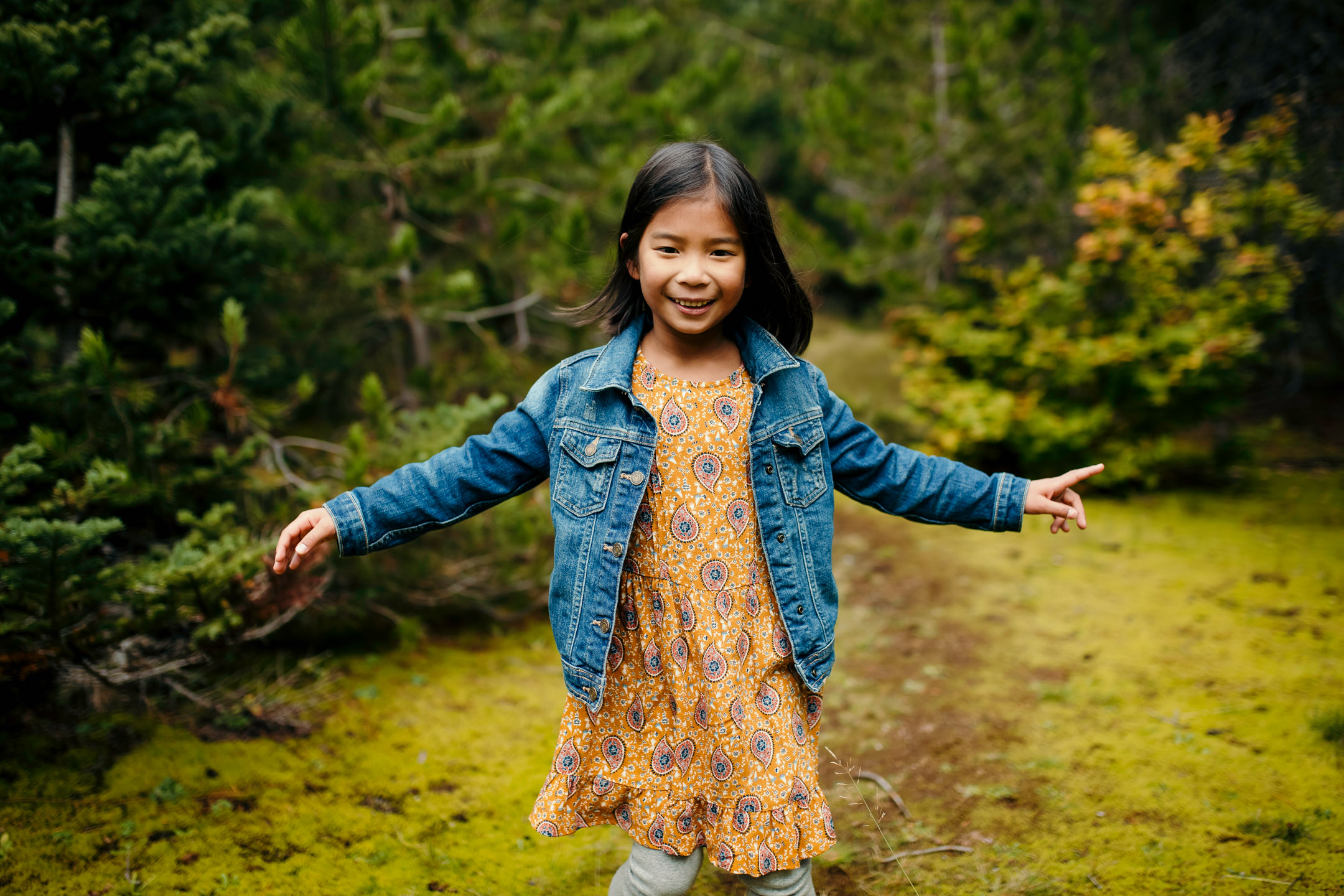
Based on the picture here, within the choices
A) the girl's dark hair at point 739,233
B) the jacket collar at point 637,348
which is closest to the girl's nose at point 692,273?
the girl's dark hair at point 739,233

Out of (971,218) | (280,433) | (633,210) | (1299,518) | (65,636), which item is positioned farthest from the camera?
(971,218)

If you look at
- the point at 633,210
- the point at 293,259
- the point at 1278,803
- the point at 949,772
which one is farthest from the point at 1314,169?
the point at 293,259

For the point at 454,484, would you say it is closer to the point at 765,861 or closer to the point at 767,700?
the point at 767,700

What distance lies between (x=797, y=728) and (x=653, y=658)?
339mm

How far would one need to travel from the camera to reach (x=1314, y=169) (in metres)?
4.72

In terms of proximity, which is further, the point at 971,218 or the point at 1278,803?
the point at 971,218

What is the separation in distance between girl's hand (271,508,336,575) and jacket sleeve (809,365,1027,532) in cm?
108

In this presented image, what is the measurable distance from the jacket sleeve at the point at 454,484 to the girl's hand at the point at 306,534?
0.06 feet

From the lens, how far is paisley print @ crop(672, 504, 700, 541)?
1.72 metres

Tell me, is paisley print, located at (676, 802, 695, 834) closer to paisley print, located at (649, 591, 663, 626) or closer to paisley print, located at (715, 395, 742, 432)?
paisley print, located at (649, 591, 663, 626)

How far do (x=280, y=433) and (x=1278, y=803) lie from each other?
415 cm

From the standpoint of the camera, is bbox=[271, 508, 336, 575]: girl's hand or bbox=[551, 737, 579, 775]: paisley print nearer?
bbox=[271, 508, 336, 575]: girl's hand

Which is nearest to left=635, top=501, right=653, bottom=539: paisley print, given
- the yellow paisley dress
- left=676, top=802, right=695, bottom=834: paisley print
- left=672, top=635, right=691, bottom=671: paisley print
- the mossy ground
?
the yellow paisley dress

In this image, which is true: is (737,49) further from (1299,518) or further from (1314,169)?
(1299,518)
